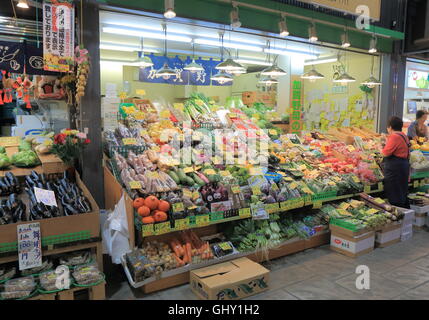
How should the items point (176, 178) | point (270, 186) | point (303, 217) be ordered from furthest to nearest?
point (303, 217) < point (270, 186) < point (176, 178)

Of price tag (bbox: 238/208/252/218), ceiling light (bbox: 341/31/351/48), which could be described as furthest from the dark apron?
price tag (bbox: 238/208/252/218)

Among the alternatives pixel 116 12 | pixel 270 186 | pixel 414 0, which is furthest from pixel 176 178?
pixel 414 0

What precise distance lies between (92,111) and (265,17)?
135 inches

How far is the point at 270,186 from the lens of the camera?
4.65 meters

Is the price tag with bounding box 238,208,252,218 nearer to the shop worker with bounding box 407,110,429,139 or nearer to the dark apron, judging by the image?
the dark apron

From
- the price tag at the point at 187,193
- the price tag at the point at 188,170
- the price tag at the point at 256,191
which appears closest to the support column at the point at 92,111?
the price tag at the point at 188,170

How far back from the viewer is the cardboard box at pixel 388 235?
16.4ft

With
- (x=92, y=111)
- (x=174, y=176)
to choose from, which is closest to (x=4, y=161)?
(x=92, y=111)

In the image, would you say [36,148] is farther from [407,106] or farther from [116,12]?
[407,106]

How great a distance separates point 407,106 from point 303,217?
6707 millimetres

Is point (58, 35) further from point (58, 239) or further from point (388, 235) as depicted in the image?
point (388, 235)
